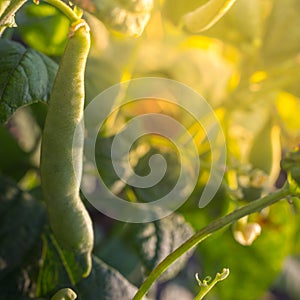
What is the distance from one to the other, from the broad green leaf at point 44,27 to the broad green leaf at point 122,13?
0.21m

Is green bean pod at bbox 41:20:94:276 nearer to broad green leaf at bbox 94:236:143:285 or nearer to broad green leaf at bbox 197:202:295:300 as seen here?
broad green leaf at bbox 94:236:143:285

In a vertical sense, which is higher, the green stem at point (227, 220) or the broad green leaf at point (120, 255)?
the green stem at point (227, 220)

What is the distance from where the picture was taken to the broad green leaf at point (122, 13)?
691 millimetres

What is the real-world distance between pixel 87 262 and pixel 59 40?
0.90 ft

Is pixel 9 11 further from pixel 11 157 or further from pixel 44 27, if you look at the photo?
pixel 11 157

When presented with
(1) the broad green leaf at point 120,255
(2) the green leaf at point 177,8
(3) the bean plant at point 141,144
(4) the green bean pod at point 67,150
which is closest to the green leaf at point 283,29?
(3) the bean plant at point 141,144

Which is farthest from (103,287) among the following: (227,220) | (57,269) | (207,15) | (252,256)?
(252,256)

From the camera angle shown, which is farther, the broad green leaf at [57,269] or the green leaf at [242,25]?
the green leaf at [242,25]

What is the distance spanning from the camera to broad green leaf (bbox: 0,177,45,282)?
891mm

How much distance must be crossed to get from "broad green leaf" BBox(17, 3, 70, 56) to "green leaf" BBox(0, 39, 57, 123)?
0.55ft

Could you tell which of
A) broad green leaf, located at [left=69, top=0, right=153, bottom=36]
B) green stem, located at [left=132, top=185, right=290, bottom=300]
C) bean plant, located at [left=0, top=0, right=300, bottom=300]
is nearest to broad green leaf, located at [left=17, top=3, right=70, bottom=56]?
bean plant, located at [left=0, top=0, right=300, bottom=300]

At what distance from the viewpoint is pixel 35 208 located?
37.4 inches

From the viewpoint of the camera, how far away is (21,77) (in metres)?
0.70

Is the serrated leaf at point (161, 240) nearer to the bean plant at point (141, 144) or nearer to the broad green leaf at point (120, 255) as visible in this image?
the bean plant at point (141, 144)
